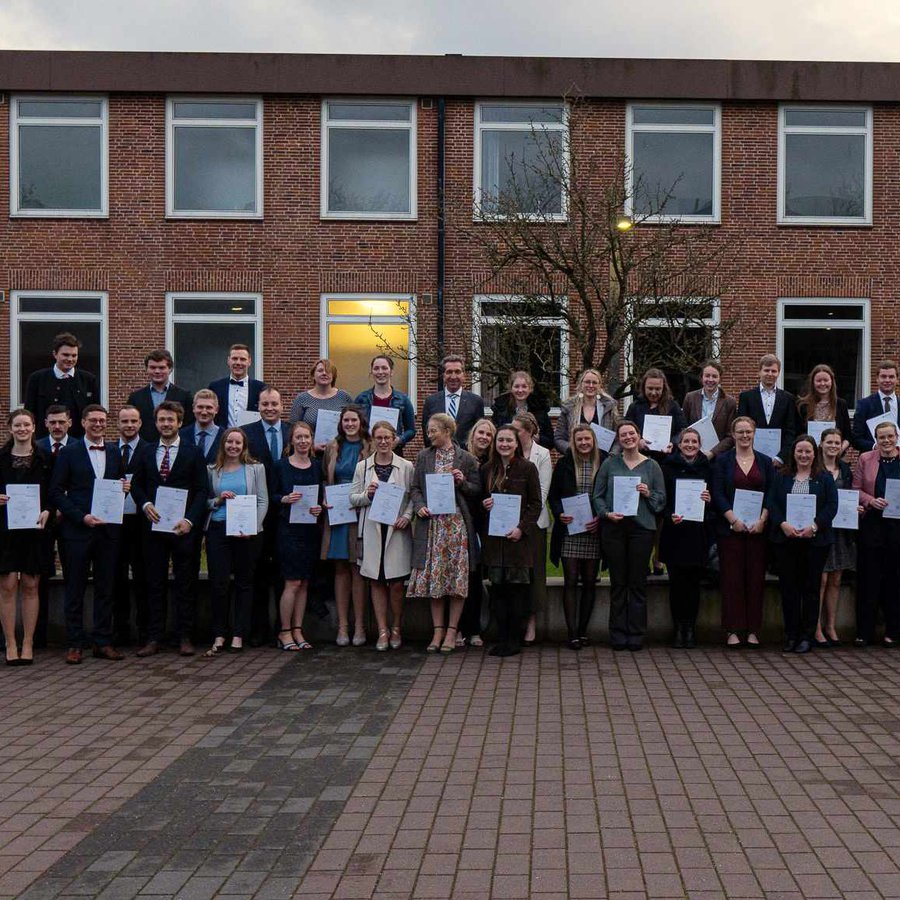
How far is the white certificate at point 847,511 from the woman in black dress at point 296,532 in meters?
4.35

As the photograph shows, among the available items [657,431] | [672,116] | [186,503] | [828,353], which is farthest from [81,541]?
[828,353]

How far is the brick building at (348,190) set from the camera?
2194 cm

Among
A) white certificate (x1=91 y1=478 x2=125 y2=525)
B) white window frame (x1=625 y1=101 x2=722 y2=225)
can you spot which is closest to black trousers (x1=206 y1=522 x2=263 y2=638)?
white certificate (x1=91 y1=478 x2=125 y2=525)

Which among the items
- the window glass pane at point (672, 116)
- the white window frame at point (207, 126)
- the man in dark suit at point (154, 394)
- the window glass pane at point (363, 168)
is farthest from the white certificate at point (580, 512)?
the window glass pane at point (672, 116)

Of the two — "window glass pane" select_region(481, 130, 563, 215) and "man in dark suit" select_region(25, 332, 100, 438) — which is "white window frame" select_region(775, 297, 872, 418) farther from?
"man in dark suit" select_region(25, 332, 100, 438)

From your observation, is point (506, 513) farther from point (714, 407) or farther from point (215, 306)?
point (215, 306)

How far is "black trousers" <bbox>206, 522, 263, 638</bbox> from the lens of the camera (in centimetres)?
1020

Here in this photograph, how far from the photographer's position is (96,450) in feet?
32.9

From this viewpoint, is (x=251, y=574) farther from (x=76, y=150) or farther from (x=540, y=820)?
(x=76, y=150)

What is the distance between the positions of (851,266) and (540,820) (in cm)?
1849

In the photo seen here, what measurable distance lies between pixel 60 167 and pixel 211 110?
293 cm

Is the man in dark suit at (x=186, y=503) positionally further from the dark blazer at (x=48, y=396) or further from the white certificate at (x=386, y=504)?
the white certificate at (x=386, y=504)

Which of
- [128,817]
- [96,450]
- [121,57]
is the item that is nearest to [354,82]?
[121,57]

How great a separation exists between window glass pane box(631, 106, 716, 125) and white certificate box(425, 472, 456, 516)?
1412 centimetres
